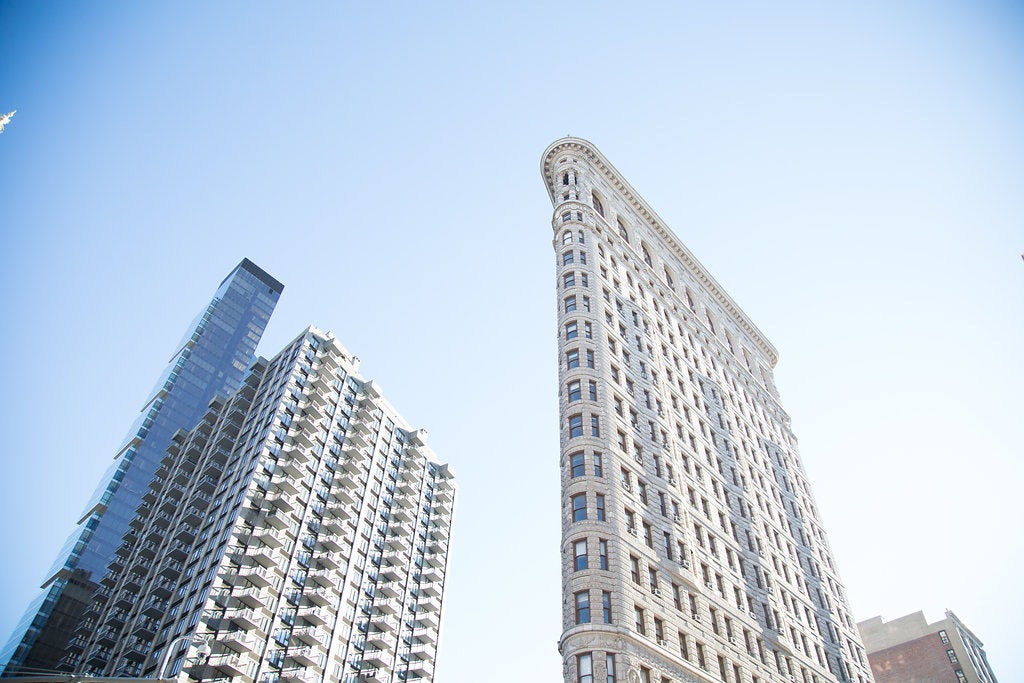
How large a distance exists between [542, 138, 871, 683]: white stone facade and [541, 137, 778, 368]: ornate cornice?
0.27 metres

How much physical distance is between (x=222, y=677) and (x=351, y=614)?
23234 millimetres

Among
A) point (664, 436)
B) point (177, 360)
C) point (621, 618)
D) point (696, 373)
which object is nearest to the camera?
point (621, 618)

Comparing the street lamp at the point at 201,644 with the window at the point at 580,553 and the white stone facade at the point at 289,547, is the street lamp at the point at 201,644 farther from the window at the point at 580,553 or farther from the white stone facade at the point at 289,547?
the window at the point at 580,553

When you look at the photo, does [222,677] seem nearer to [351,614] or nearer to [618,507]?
[351,614]

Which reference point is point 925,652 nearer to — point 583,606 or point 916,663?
point 916,663

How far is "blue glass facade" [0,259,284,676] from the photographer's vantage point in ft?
338

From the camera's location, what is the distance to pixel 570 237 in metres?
70.4

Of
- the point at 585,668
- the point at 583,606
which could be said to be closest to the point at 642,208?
the point at 583,606

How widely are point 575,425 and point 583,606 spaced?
13932 mm

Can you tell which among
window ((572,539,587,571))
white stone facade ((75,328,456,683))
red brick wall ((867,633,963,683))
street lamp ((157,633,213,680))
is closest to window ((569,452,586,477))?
window ((572,539,587,571))

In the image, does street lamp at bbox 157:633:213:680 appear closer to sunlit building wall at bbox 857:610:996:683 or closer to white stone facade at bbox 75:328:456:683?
white stone facade at bbox 75:328:456:683

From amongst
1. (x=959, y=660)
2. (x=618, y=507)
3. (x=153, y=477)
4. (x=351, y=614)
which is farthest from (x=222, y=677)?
(x=959, y=660)

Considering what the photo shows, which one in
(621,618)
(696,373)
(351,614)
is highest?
(696,373)

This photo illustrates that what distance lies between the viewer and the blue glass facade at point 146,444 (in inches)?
4050
